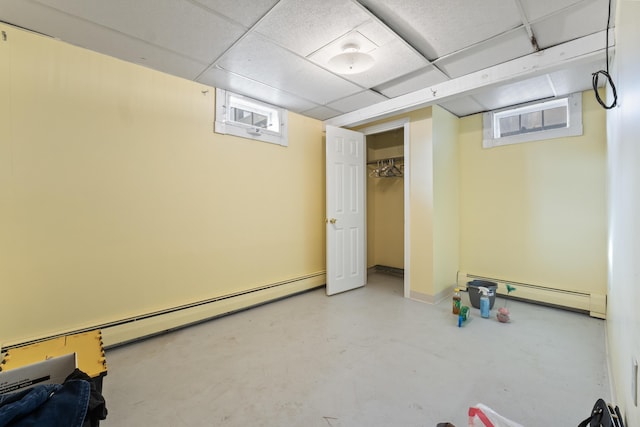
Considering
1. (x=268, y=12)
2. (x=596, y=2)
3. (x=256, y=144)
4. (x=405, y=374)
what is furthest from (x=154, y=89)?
(x=596, y=2)

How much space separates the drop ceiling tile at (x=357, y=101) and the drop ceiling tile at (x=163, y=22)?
153 centimetres

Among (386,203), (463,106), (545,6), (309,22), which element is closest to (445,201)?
(463,106)

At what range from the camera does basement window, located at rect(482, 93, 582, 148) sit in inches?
120

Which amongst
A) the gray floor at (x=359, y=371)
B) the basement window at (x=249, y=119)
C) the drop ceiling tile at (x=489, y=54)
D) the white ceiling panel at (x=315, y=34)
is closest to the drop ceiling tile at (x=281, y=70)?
the white ceiling panel at (x=315, y=34)

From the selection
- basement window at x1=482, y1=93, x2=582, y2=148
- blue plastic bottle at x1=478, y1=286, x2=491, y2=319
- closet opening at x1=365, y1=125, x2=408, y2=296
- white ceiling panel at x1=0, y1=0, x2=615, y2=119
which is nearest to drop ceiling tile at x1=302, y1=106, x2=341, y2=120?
white ceiling panel at x1=0, y1=0, x2=615, y2=119

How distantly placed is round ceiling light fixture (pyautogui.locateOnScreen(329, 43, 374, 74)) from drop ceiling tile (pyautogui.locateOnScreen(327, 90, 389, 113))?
933 mm

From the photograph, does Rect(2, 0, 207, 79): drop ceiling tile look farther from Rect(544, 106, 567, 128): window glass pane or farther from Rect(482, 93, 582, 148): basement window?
Rect(544, 106, 567, 128): window glass pane

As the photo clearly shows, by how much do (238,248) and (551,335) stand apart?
3215mm

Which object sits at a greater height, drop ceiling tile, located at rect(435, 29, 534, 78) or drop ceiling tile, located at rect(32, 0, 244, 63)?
drop ceiling tile, located at rect(435, 29, 534, 78)

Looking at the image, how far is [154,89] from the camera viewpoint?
2.58m

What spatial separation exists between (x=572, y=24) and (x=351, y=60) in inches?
60.6

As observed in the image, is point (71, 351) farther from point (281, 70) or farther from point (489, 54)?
point (489, 54)

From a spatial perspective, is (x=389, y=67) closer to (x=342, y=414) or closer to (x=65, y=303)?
(x=342, y=414)

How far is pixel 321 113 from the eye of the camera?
3.78 metres
